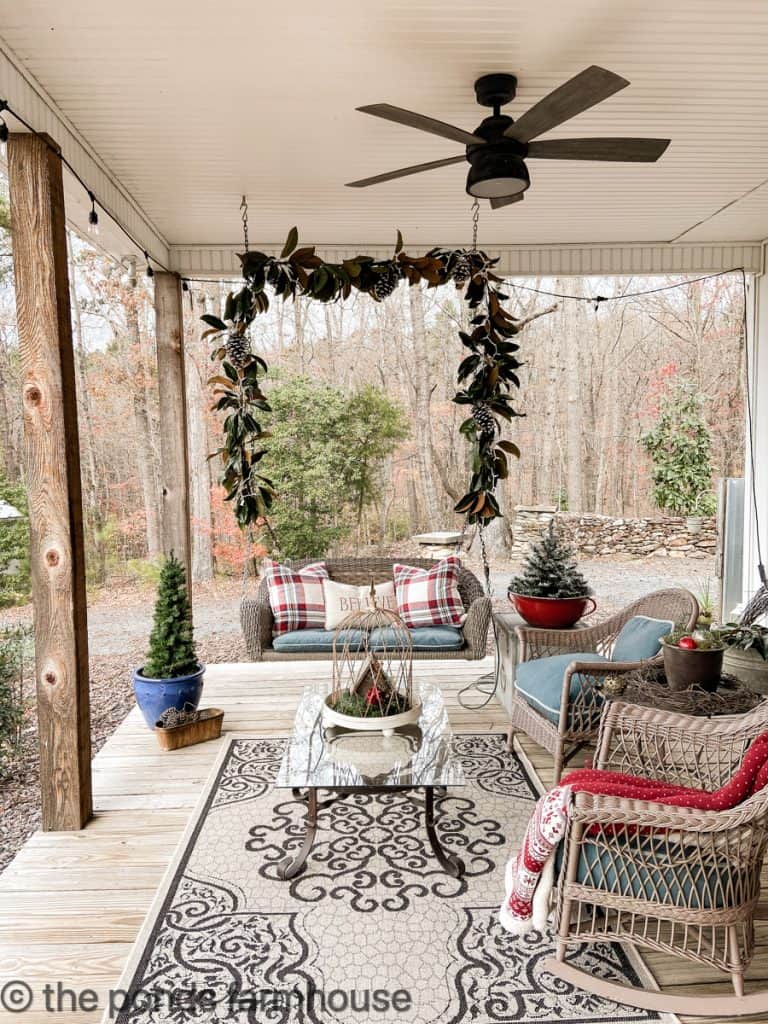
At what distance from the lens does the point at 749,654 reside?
330 centimetres

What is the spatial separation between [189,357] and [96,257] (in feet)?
4.65

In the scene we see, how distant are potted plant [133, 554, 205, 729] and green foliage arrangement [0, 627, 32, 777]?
694 mm

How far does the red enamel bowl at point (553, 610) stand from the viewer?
3.96 m

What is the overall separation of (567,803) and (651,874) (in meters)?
0.29

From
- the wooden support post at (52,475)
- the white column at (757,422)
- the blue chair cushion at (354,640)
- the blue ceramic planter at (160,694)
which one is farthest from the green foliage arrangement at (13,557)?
the white column at (757,422)

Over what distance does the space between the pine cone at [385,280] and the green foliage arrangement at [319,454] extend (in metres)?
3.79

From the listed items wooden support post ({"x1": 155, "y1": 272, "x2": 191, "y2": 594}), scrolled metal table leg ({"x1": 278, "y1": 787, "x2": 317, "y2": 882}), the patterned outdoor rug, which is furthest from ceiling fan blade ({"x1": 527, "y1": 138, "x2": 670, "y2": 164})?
wooden support post ({"x1": 155, "y1": 272, "x2": 191, "y2": 594})

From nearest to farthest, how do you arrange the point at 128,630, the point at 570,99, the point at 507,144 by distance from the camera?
1. the point at 570,99
2. the point at 507,144
3. the point at 128,630

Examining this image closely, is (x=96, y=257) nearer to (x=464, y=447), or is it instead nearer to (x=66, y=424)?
(x=464, y=447)

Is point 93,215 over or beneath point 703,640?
over

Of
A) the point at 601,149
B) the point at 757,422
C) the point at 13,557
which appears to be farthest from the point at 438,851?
the point at 13,557

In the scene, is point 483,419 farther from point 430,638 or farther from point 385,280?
point 430,638

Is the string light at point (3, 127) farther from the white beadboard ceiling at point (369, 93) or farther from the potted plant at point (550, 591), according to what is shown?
the potted plant at point (550, 591)

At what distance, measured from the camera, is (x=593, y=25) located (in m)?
2.39
